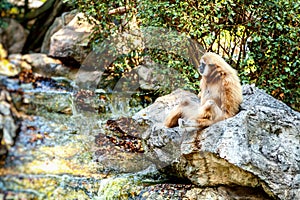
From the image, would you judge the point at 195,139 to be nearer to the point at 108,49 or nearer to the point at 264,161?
the point at 264,161

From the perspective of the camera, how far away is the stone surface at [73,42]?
24.2 ft

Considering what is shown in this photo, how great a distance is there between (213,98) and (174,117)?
0.49 metres

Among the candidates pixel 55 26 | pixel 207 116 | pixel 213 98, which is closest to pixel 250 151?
pixel 207 116

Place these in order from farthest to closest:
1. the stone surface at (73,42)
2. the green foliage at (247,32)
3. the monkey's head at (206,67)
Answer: the stone surface at (73,42)
the green foliage at (247,32)
the monkey's head at (206,67)

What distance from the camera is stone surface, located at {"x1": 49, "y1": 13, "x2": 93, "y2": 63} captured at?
736cm

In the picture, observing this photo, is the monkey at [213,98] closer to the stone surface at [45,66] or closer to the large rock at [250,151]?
the large rock at [250,151]

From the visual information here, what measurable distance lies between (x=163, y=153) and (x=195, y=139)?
0.65 meters

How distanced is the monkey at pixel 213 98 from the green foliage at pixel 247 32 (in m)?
1.52

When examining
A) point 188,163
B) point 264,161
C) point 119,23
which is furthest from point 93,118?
point 264,161

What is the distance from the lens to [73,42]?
24.4 ft

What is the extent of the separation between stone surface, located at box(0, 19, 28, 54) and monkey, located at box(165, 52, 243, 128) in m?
5.86

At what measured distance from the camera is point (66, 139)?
5.98 meters

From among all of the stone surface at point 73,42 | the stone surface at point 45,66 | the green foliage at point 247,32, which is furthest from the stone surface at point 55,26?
the green foliage at point 247,32

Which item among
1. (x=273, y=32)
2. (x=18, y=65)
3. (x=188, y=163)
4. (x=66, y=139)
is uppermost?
(x=273, y=32)
